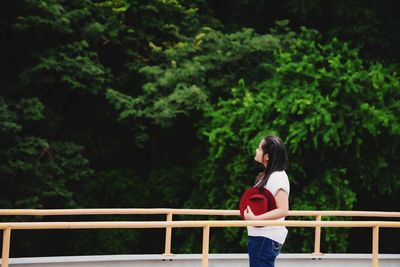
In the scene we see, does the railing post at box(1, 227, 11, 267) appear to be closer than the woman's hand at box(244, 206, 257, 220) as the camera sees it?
No

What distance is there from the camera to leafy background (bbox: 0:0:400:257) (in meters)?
18.8

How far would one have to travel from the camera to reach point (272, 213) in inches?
244

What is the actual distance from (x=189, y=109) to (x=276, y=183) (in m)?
14.2

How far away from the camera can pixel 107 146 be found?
22.6 meters

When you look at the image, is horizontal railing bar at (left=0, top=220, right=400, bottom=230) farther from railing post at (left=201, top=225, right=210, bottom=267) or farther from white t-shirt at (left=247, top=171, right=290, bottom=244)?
railing post at (left=201, top=225, right=210, bottom=267)

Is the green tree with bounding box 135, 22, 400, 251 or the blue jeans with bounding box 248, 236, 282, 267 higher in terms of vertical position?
the green tree with bounding box 135, 22, 400, 251

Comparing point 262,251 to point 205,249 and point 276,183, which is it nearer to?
point 276,183

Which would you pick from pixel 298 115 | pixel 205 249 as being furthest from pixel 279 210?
pixel 298 115

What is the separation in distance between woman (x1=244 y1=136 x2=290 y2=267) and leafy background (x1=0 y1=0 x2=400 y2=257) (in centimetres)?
1168

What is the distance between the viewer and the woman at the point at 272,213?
6.23 m

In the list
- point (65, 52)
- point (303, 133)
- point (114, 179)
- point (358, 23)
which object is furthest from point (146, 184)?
point (358, 23)

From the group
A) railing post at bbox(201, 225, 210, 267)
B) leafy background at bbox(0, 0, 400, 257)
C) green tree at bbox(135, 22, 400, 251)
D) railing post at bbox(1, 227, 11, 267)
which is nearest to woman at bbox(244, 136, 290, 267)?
railing post at bbox(201, 225, 210, 267)

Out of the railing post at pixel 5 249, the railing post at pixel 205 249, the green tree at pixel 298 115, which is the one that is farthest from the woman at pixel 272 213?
the green tree at pixel 298 115

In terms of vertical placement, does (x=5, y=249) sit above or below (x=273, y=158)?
below
